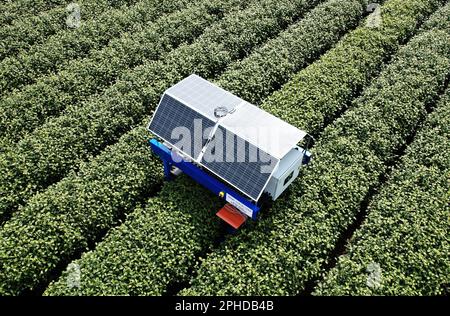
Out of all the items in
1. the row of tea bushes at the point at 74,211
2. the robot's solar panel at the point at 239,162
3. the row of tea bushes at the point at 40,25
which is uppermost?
the robot's solar panel at the point at 239,162

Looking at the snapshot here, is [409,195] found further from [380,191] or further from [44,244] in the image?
[44,244]

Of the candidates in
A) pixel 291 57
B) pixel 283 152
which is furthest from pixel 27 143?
pixel 291 57

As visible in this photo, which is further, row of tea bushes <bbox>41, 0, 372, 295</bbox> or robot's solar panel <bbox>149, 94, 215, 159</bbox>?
robot's solar panel <bbox>149, 94, 215, 159</bbox>

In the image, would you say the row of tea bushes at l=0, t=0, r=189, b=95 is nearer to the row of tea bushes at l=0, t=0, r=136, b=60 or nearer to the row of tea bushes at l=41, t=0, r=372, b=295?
the row of tea bushes at l=0, t=0, r=136, b=60

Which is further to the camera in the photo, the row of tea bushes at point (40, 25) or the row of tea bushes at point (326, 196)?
the row of tea bushes at point (40, 25)

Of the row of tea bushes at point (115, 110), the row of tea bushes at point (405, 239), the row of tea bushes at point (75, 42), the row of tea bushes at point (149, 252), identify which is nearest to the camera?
the row of tea bushes at point (149, 252)

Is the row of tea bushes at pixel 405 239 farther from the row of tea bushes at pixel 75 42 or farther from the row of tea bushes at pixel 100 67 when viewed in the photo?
the row of tea bushes at pixel 75 42

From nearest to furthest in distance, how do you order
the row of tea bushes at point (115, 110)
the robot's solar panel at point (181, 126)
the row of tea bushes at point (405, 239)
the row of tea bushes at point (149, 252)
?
the row of tea bushes at point (149, 252), the row of tea bushes at point (405, 239), the robot's solar panel at point (181, 126), the row of tea bushes at point (115, 110)

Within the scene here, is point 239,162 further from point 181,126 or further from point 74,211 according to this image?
point 74,211

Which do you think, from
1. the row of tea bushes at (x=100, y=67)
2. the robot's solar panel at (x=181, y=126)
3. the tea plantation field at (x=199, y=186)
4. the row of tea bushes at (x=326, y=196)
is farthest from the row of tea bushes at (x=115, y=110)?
the row of tea bushes at (x=326, y=196)

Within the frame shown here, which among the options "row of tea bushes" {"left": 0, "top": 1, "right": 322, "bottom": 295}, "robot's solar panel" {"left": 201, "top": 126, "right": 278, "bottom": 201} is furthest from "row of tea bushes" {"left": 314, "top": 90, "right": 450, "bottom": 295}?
"row of tea bushes" {"left": 0, "top": 1, "right": 322, "bottom": 295}
